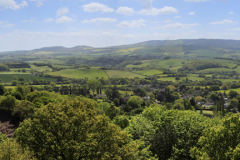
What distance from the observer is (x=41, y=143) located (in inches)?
771

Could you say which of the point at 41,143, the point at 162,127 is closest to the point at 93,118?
the point at 41,143

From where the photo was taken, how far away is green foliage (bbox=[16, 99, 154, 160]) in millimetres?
18828

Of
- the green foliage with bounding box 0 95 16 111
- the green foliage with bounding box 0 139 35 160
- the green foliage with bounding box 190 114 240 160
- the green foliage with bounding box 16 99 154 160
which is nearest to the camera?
the green foliage with bounding box 0 139 35 160

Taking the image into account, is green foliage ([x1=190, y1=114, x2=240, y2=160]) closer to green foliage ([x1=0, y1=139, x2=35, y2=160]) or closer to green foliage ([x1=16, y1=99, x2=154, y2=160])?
green foliage ([x1=16, y1=99, x2=154, y2=160])

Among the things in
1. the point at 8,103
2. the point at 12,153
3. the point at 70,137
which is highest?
the point at 70,137

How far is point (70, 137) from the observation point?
1923 centimetres

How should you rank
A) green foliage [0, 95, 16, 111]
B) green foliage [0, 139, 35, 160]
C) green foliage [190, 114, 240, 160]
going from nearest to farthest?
green foliage [0, 139, 35, 160], green foliage [190, 114, 240, 160], green foliage [0, 95, 16, 111]

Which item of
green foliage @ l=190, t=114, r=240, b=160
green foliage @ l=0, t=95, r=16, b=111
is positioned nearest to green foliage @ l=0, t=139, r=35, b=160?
green foliage @ l=190, t=114, r=240, b=160

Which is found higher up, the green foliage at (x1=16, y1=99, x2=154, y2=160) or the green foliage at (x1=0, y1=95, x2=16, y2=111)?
the green foliage at (x1=16, y1=99, x2=154, y2=160)

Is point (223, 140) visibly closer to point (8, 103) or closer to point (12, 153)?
point (12, 153)

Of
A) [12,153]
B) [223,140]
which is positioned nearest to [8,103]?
[12,153]

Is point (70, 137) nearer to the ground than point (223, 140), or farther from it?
farther from it

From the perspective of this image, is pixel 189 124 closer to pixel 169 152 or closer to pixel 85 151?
pixel 169 152

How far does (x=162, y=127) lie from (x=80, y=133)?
47.7 ft
